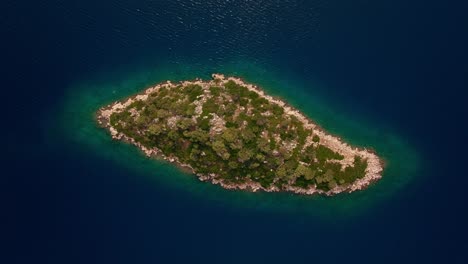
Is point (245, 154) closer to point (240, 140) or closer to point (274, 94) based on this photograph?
point (240, 140)

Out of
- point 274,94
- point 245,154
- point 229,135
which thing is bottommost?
point 245,154

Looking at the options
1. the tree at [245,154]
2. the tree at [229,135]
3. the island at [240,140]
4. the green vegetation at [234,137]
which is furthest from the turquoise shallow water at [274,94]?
the tree at [229,135]

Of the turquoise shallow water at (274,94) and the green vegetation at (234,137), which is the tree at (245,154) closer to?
the green vegetation at (234,137)

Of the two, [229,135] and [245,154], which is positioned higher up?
[229,135]

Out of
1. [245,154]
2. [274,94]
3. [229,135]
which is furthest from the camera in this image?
[274,94]

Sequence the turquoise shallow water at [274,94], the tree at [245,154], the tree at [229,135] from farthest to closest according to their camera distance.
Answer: the turquoise shallow water at [274,94] < the tree at [245,154] < the tree at [229,135]

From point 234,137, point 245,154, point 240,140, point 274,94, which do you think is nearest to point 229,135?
point 234,137

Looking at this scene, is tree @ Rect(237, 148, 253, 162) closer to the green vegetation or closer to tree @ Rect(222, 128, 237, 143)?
the green vegetation
